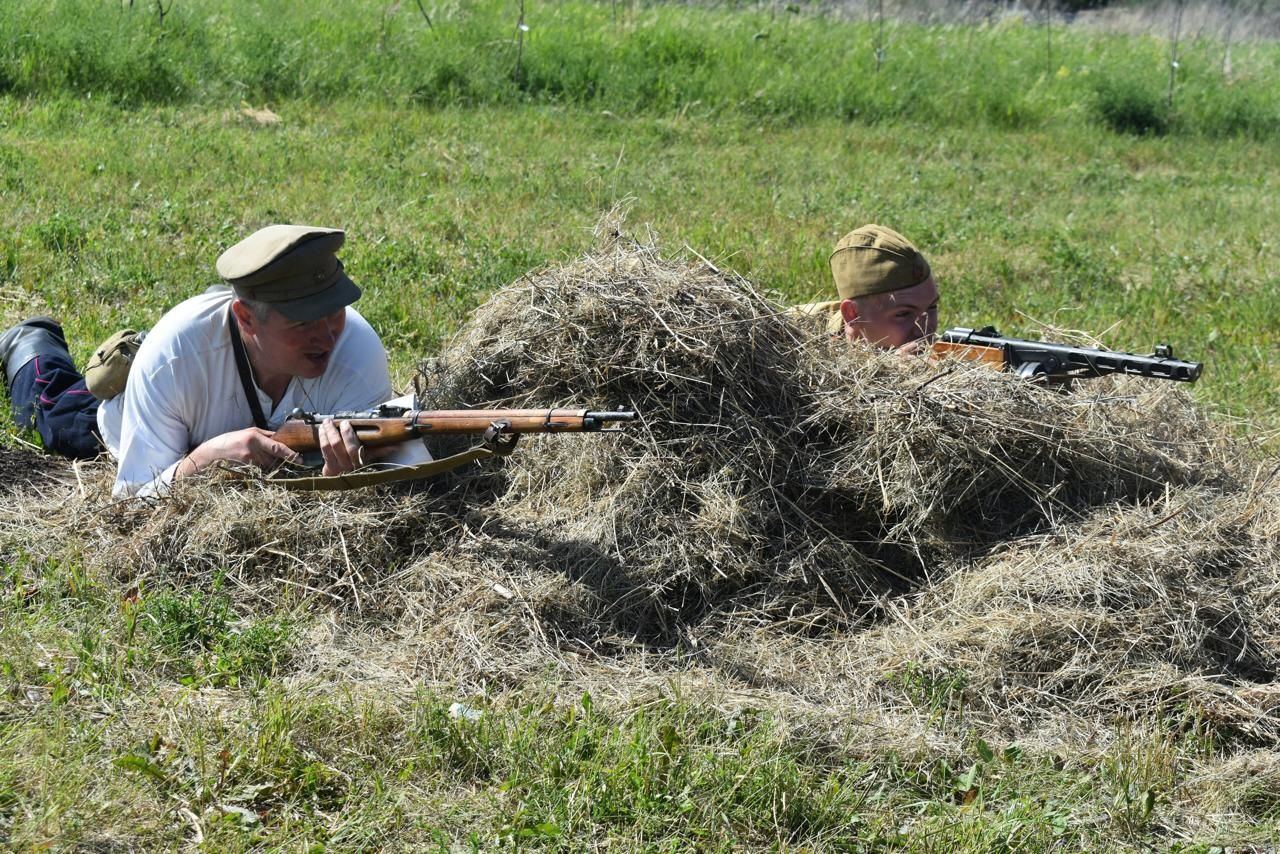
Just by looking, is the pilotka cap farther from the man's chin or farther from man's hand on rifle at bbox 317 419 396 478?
man's hand on rifle at bbox 317 419 396 478

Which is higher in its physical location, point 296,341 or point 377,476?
point 296,341

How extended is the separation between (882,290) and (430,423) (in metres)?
2.43

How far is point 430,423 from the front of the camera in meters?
4.66

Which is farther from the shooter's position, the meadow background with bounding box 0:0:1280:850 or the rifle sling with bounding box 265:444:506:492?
the rifle sling with bounding box 265:444:506:492

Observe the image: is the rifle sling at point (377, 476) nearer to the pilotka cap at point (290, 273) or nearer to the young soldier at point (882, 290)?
the pilotka cap at point (290, 273)

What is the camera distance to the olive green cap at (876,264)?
6.12 m

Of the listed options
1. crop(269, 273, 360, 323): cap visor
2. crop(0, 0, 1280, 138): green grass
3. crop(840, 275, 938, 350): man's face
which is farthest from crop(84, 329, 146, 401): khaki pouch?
crop(0, 0, 1280, 138): green grass

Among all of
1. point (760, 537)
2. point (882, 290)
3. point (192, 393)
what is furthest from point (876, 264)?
point (192, 393)

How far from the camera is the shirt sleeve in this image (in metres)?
4.91

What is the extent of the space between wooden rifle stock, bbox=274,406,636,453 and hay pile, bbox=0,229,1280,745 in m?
0.26

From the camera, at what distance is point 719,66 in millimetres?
15414

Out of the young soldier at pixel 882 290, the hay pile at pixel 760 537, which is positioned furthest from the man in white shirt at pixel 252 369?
the young soldier at pixel 882 290

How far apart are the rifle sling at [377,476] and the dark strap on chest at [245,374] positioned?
0.37 metres

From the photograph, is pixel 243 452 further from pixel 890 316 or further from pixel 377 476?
pixel 890 316
